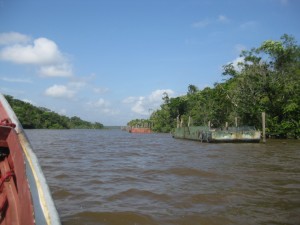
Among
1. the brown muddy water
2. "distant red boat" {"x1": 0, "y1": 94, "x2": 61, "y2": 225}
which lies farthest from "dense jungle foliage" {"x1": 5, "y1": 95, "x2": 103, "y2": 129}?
"distant red boat" {"x1": 0, "y1": 94, "x2": 61, "y2": 225}

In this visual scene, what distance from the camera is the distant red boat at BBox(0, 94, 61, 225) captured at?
2.75 m

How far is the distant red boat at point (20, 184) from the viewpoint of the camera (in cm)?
275

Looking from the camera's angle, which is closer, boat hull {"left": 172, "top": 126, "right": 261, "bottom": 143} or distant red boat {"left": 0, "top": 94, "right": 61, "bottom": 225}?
distant red boat {"left": 0, "top": 94, "right": 61, "bottom": 225}

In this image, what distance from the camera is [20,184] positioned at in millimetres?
2945

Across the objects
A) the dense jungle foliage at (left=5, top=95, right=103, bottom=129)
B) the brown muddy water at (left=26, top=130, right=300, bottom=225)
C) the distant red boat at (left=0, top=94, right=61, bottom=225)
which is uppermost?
the dense jungle foliage at (left=5, top=95, right=103, bottom=129)

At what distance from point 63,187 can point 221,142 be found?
1880 centimetres

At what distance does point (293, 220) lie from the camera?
15.9ft

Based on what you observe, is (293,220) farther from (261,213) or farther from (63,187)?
(63,187)

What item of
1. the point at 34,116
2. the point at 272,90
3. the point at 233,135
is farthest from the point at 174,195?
the point at 34,116

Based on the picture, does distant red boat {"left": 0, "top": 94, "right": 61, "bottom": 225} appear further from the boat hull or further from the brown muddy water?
the boat hull

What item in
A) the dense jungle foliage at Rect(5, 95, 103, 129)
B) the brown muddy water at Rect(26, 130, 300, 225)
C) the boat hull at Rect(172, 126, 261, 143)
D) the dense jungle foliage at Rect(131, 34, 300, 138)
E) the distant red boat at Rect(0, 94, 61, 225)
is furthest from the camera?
the dense jungle foliage at Rect(5, 95, 103, 129)

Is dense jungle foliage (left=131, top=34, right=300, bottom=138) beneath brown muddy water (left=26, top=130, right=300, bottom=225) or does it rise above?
above

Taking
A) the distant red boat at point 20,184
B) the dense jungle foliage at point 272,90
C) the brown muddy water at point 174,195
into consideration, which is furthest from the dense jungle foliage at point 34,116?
the distant red boat at point 20,184

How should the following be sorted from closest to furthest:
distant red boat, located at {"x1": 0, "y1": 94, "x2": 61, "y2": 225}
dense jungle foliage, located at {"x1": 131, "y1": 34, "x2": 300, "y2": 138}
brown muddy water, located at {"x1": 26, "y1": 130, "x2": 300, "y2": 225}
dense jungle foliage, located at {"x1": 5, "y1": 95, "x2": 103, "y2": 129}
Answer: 1. distant red boat, located at {"x1": 0, "y1": 94, "x2": 61, "y2": 225}
2. brown muddy water, located at {"x1": 26, "y1": 130, "x2": 300, "y2": 225}
3. dense jungle foliage, located at {"x1": 131, "y1": 34, "x2": 300, "y2": 138}
4. dense jungle foliage, located at {"x1": 5, "y1": 95, "x2": 103, "y2": 129}
